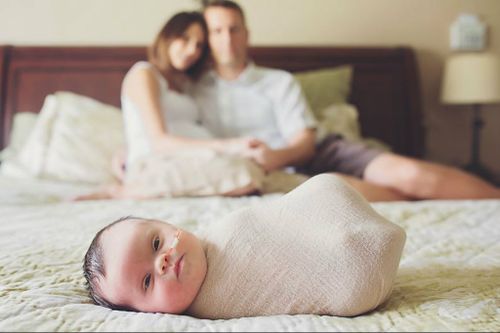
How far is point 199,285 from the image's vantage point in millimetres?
582


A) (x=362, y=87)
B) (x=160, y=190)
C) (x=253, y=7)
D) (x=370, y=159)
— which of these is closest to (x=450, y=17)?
(x=362, y=87)

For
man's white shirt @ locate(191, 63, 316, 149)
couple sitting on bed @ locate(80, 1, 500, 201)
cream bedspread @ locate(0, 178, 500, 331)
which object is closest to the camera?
cream bedspread @ locate(0, 178, 500, 331)

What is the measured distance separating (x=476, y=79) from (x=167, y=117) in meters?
1.42

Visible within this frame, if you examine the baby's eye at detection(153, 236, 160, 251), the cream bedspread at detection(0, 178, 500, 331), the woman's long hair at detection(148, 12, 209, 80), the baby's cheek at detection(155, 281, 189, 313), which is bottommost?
the cream bedspread at detection(0, 178, 500, 331)

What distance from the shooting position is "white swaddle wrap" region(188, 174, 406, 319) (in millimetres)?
556

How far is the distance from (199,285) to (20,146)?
1.63 meters

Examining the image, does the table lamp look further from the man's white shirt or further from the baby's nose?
the baby's nose

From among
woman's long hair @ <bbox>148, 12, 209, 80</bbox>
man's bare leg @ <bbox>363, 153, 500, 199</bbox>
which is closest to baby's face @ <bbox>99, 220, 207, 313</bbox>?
man's bare leg @ <bbox>363, 153, 500, 199</bbox>

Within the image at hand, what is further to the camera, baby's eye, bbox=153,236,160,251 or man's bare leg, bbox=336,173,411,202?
man's bare leg, bbox=336,173,411,202

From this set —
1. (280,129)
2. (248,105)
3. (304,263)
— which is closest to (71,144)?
(248,105)

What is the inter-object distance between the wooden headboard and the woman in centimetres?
51

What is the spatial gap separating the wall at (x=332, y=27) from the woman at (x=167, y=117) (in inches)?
21.1

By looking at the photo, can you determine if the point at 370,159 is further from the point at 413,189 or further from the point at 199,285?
the point at 199,285

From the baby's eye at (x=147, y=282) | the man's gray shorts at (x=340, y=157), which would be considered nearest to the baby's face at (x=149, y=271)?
the baby's eye at (x=147, y=282)
